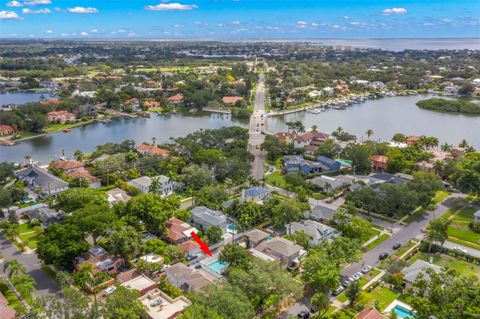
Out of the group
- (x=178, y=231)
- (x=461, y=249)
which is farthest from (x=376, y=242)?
(x=178, y=231)

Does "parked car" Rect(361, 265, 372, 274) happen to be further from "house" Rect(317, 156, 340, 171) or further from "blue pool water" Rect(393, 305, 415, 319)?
"house" Rect(317, 156, 340, 171)

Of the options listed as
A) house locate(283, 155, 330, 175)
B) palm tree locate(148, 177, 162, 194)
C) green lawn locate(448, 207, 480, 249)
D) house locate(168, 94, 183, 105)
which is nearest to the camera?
green lawn locate(448, 207, 480, 249)

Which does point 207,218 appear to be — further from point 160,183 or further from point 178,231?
point 160,183

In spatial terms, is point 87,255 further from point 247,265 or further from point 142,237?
point 247,265

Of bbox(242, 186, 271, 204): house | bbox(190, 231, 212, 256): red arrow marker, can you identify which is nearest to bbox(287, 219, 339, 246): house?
bbox(242, 186, 271, 204): house

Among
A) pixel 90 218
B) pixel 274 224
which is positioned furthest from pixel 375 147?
pixel 90 218

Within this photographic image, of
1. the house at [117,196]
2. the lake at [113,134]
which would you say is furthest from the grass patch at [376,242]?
the lake at [113,134]

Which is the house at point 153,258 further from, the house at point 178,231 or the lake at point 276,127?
the lake at point 276,127
